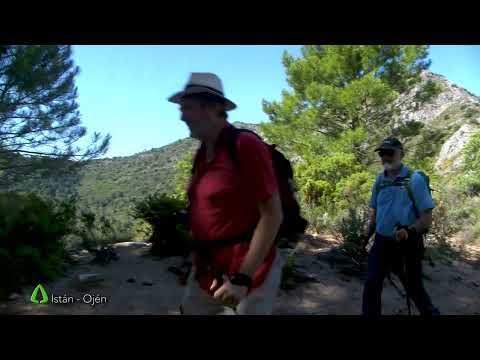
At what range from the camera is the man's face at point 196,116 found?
1.73 metres

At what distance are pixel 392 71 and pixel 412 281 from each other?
584 inches

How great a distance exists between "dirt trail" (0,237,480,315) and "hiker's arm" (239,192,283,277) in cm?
273

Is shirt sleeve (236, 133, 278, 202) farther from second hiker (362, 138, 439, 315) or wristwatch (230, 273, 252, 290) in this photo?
second hiker (362, 138, 439, 315)

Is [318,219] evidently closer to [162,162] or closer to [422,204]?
[422,204]

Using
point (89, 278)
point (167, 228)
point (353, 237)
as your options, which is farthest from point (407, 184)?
point (167, 228)

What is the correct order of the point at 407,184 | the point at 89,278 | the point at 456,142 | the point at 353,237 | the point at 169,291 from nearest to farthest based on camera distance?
the point at 407,184 → the point at 89,278 → the point at 169,291 → the point at 353,237 → the point at 456,142

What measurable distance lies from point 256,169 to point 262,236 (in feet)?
0.80

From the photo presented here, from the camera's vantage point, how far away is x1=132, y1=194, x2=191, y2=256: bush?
17.7ft

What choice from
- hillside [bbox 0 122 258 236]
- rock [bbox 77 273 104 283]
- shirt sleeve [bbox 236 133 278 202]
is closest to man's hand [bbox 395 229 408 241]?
shirt sleeve [bbox 236 133 278 202]

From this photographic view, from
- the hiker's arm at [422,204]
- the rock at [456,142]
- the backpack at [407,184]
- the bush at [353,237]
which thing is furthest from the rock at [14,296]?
the rock at [456,142]

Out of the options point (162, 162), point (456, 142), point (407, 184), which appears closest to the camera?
point (407, 184)

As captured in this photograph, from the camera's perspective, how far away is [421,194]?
2.94 meters
